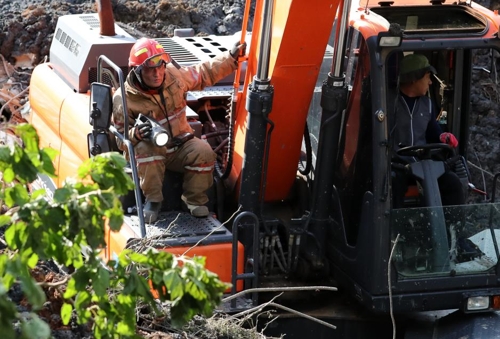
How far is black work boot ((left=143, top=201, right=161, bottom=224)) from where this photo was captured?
5.71 meters

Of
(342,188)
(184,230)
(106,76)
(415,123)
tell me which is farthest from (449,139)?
(106,76)

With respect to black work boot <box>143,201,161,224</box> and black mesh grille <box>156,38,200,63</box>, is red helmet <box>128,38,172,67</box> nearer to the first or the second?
black work boot <box>143,201,161,224</box>

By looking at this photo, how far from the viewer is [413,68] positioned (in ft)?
18.6

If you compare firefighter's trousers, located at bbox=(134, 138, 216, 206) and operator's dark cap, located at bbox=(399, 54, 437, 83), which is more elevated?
operator's dark cap, located at bbox=(399, 54, 437, 83)

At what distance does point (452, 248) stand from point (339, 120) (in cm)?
101

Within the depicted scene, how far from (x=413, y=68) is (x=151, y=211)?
1.76m

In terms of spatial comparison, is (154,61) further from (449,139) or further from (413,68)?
(449,139)

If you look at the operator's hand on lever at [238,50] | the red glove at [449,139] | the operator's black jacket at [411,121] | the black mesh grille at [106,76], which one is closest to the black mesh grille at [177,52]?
the black mesh grille at [106,76]

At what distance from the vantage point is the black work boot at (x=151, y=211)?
571 cm

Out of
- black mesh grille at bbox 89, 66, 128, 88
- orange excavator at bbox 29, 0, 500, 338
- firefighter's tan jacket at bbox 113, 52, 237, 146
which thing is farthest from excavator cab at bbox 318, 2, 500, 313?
black mesh grille at bbox 89, 66, 128, 88

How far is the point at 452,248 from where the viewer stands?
5684 mm

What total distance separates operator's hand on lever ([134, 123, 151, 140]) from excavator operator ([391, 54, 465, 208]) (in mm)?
1409

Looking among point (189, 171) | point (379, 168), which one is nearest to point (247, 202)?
point (189, 171)

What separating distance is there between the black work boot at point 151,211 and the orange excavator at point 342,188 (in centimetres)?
6
